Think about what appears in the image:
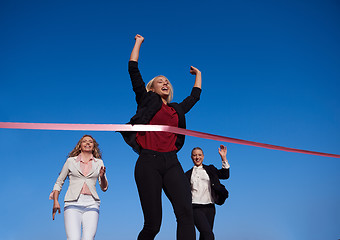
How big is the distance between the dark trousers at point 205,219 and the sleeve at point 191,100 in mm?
2042

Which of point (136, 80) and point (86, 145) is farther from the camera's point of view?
point (86, 145)

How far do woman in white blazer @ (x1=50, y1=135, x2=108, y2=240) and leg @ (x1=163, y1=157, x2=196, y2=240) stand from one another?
4.55 feet

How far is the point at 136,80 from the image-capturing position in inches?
122

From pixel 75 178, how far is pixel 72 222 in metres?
0.56

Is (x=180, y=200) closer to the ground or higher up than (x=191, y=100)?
closer to the ground

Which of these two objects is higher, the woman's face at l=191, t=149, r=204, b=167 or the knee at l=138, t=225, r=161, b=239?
the woman's face at l=191, t=149, r=204, b=167

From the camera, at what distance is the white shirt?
5.16 metres

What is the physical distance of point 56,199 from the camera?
4.14 metres

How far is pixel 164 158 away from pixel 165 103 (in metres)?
0.60

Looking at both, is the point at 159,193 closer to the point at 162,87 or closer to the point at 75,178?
the point at 162,87

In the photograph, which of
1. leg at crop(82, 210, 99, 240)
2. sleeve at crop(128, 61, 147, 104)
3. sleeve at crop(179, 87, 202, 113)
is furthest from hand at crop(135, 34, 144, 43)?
leg at crop(82, 210, 99, 240)

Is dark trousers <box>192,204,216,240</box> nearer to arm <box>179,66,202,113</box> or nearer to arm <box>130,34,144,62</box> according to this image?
arm <box>179,66,202,113</box>

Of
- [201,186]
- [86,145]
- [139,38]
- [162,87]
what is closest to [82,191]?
[86,145]

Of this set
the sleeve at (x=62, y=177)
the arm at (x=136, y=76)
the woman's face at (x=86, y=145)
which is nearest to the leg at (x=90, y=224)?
the sleeve at (x=62, y=177)
